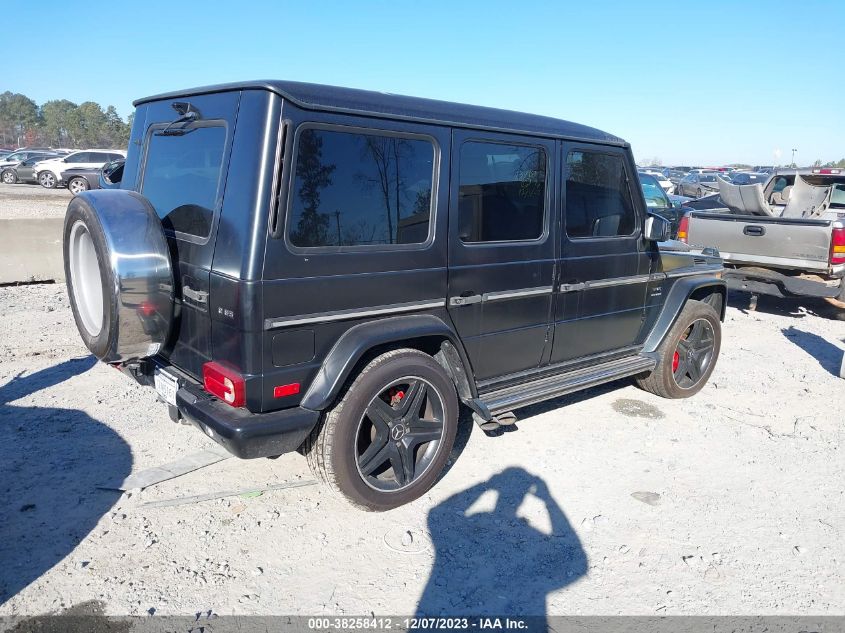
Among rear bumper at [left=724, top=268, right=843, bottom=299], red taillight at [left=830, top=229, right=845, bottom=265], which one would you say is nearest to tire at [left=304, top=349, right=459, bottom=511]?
rear bumper at [left=724, top=268, right=843, bottom=299]

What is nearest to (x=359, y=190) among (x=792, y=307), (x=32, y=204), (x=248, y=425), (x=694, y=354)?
(x=248, y=425)

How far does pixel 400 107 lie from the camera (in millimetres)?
3262

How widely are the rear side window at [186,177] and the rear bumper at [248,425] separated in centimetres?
85

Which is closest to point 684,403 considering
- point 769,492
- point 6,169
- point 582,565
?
point 769,492

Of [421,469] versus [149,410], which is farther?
[149,410]

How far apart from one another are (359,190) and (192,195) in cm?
90

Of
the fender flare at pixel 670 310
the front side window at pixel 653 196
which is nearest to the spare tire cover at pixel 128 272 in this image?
the fender flare at pixel 670 310

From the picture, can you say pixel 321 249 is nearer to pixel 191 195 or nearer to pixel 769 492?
pixel 191 195

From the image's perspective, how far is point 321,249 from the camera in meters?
3.02

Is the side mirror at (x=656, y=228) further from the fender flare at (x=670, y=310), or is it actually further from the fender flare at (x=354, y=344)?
the fender flare at (x=354, y=344)

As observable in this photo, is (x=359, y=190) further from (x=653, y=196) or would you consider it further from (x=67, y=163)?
(x=67, y=163)

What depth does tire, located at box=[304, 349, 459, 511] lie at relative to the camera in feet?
10.4

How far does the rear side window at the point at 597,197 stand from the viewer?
4238 millimetres

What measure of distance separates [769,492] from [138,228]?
3988 mm
